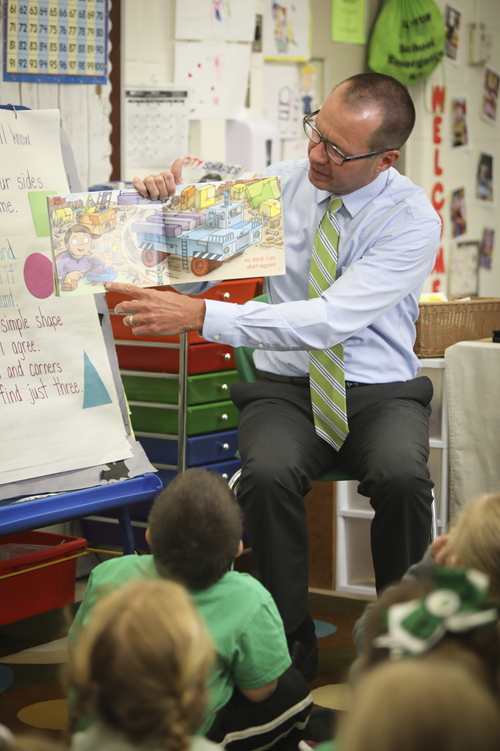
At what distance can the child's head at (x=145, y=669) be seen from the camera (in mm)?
583

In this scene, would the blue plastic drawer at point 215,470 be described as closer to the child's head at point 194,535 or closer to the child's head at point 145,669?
the child's head at point 194,535

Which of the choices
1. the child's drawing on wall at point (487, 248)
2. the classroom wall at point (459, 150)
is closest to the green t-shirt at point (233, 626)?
the classroom wall at point (459, 150)

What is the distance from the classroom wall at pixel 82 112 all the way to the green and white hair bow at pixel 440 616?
179 cm

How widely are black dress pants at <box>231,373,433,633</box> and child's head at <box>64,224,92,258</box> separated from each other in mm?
504

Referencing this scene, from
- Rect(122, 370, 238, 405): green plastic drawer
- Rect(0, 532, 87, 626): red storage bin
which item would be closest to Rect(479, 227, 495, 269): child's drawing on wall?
Rect(122, 370, 238, 405): green plastic drawer

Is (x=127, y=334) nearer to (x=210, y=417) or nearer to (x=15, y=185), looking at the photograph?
(x=210, y=417)

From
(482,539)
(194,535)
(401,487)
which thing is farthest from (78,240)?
(482,539)

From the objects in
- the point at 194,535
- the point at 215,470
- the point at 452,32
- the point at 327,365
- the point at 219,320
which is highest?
the point at 452,32

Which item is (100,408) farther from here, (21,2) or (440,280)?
(440,280)

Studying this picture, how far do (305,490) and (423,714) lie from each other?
0.93 m

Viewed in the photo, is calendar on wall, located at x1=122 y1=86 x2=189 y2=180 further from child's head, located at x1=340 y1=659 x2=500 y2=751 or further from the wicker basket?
child's head, located at x1=340 y1=659 x2=500 y2=751

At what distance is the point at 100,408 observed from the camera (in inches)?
58.7

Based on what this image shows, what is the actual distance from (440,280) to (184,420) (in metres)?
1.65

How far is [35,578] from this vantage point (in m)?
1.69
